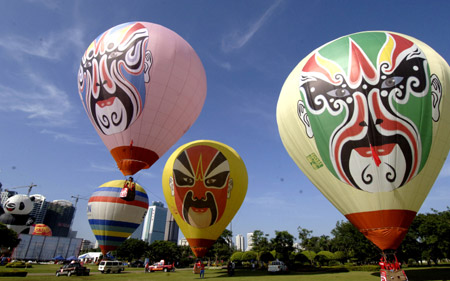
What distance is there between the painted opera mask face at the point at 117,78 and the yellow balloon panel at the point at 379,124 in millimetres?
8611

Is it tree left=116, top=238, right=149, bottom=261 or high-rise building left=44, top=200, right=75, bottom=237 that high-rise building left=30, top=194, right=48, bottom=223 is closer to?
high-rise building left=44, top=200, right=75, bottom=237

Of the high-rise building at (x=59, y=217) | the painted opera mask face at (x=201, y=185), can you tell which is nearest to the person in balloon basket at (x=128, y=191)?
the painted opera mask face at (x=201, y=185)

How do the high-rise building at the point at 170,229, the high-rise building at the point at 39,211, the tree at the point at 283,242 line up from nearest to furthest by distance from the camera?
the tree at the point at 283,242, the high-rise building at the point at 39,211, the high-rise building at the point at 170,229

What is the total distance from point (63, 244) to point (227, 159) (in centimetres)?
9090

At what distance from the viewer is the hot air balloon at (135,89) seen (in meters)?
13.1

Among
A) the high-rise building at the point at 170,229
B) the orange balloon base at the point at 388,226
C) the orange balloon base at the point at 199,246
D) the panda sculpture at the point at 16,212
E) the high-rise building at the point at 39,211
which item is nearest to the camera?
the orange balloon base at the point at 388,226

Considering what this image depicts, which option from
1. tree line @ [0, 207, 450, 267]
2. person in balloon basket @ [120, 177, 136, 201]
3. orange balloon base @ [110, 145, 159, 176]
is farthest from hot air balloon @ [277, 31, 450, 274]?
tree line @ [0, 207, 450, 267]

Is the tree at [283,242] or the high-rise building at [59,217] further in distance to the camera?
the high-rise building at [59,217]

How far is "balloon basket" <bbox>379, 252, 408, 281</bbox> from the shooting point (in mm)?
9320

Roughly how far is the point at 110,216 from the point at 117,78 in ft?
63.4

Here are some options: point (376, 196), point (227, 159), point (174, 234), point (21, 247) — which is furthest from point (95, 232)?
point (174, 234)

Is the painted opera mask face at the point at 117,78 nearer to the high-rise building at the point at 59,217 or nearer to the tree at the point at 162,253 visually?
the tree at the point at 162,253

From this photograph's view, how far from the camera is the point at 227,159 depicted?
65.8 ft

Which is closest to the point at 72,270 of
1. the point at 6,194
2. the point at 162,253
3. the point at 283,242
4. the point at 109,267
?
the point at 109,267
